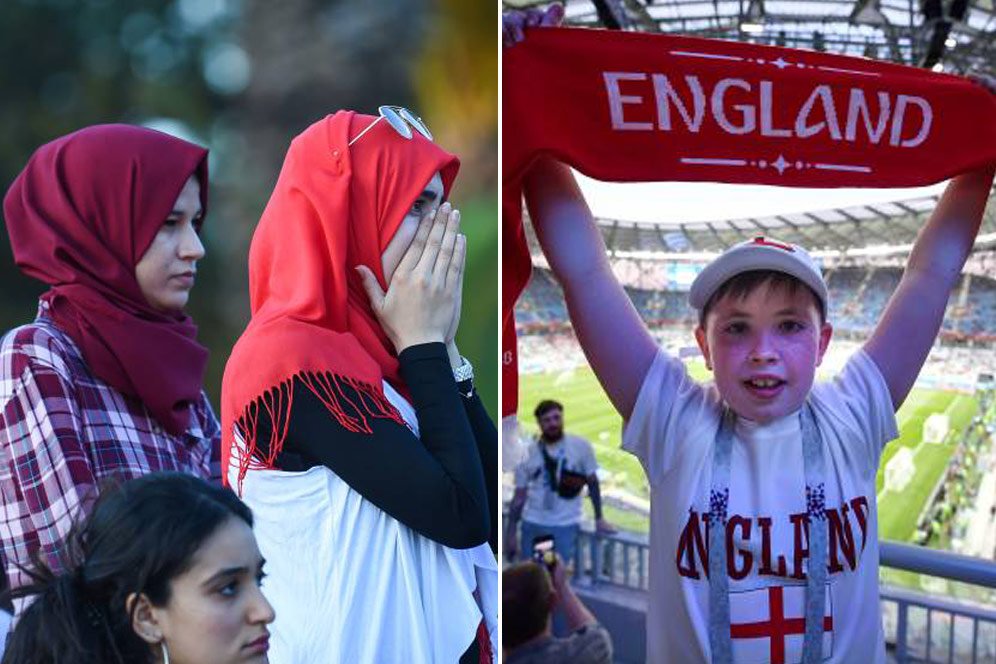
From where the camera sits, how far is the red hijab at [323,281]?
1.11 m

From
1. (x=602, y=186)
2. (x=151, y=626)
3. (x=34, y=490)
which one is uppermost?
(x=602, y=186)

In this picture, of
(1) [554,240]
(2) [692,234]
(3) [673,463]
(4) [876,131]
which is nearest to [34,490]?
(1) [554,240]

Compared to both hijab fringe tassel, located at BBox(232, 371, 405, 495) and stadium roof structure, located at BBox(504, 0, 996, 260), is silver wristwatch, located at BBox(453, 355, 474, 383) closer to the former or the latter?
hijab fringe tassel, located at BBox(232, 371, 405, 495)

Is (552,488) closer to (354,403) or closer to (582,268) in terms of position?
(582,268)

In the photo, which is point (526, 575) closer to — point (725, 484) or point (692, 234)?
point (725, 484)

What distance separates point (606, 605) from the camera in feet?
8.16

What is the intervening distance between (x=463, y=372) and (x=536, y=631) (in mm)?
884

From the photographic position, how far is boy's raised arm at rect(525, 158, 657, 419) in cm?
170

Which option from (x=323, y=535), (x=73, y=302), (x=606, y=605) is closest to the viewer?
(x=73, y=302)

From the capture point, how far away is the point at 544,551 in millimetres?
2818

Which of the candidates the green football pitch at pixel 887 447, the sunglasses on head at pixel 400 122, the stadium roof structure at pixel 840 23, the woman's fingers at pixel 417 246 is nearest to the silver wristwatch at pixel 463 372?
the woman's fingers at pixel 417 246

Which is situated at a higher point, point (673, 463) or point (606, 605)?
point (673, 463)

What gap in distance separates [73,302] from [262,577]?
375 millimetres

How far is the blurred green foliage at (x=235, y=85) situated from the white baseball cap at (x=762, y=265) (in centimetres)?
54
